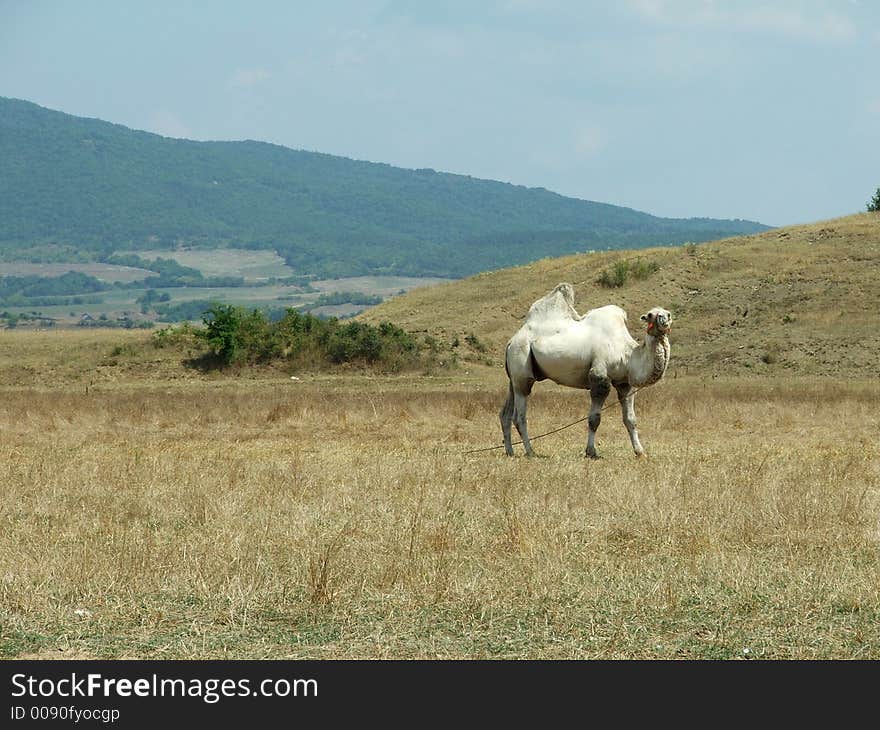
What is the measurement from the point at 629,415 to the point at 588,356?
99 centimetres

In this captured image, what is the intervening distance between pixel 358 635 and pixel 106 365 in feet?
115

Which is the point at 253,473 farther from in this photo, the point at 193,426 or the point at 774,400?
the point at 774,400

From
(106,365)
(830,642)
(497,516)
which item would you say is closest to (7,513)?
(497,516)

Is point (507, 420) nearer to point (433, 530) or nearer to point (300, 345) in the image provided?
point (433, 530)

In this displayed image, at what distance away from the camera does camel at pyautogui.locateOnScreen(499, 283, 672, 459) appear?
18109 mm

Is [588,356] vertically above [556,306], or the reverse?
[556,306]

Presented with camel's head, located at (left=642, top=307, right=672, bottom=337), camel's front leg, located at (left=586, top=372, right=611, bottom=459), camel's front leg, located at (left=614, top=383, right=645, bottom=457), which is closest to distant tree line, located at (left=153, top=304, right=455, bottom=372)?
camel's front leg, located at (left=614, top=383, right=645, bottom=457)

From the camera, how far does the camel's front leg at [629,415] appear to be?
18.0m

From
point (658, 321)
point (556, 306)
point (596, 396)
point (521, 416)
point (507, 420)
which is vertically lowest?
point (507, 420)

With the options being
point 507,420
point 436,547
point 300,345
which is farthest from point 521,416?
point 300,345

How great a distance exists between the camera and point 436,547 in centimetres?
1070

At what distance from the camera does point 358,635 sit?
8.48 m

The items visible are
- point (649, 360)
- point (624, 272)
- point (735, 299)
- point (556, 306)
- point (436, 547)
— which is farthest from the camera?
point (624, 272)

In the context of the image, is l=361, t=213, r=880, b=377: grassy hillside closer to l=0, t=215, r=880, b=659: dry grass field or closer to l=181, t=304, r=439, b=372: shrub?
l=181, t=304, r=439, b=372: shrub
